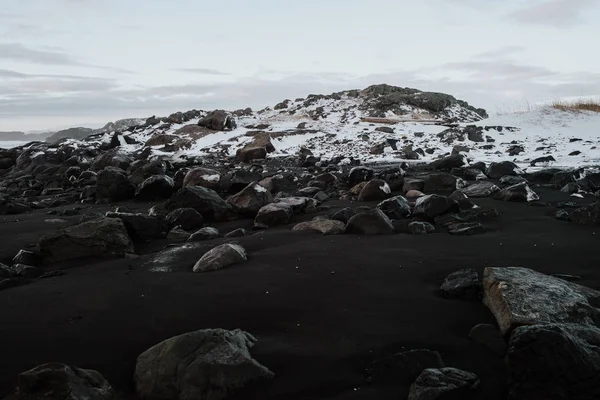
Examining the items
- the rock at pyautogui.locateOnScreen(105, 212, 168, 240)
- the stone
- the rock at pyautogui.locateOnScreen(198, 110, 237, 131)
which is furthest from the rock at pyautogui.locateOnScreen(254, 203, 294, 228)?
the rock at pyautogui.locateOnScreen(198, 110, 237, 131)

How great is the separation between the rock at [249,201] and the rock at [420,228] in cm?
231

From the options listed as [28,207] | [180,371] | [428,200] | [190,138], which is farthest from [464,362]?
[190,138]

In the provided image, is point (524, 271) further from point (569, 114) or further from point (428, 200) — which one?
point (569, 114)

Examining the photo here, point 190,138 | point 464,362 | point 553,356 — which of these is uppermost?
point 190,138

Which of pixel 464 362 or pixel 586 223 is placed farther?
pixel 586 223

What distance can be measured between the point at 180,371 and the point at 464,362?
1.54 meters

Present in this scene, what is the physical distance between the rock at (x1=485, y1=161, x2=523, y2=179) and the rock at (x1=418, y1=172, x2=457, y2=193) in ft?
5.79

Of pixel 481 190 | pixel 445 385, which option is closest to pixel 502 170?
pixel 481 190

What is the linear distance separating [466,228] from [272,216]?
7.88 ft

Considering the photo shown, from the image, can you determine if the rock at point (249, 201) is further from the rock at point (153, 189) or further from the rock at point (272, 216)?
the rock at point (153, 189)

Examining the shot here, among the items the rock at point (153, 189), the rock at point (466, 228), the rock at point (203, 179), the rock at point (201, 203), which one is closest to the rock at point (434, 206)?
the rock at point (466, 228)

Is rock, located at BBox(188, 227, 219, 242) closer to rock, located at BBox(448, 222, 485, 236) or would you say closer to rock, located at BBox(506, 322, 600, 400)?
rock, located at BBox(448, 222, 485, 236)

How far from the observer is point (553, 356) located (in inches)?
84.7

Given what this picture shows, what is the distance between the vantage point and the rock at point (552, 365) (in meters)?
2.09
